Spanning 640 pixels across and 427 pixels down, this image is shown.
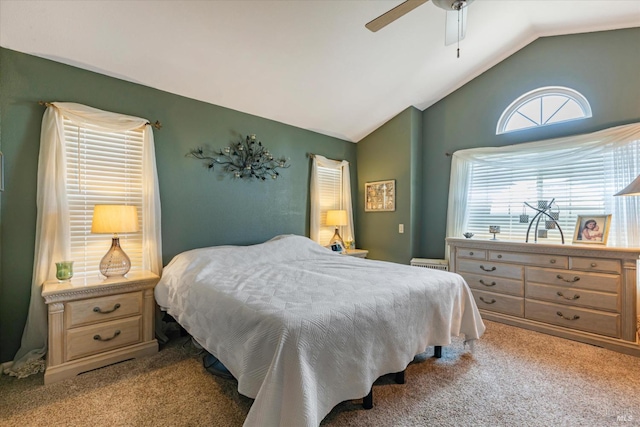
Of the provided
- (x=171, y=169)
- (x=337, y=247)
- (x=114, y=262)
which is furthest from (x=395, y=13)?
(x=114, y=262)

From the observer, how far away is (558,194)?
3217mm

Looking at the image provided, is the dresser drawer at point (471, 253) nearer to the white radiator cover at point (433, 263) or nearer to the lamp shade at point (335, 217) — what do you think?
the white radiator cover at point (433, 263)

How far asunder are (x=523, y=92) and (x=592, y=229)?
70.0 inches

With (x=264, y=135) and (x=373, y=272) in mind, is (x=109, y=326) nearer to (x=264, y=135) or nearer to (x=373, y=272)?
(x=373, y=272)

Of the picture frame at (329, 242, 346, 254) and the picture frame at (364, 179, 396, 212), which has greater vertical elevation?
the picture frame at (364, 179, 396, 212)

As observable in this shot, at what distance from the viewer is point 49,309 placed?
2.01 metres

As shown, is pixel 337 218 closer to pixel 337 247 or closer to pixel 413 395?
pixel 337 247

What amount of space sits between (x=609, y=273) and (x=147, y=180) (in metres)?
4.35

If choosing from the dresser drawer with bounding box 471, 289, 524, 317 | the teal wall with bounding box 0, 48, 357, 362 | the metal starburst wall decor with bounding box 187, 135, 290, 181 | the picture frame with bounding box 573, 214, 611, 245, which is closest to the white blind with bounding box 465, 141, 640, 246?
the picture frame with bounding box 573, 214, 611, 245

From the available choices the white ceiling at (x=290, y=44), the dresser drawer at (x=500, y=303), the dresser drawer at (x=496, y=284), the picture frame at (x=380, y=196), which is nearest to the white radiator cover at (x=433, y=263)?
the dresser drawer at (x=496, y=284)

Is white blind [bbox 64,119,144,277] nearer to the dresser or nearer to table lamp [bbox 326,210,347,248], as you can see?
table lamp [bbox 326,210,347,248]

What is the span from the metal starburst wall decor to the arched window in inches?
117

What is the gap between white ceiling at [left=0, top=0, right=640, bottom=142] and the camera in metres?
2.12

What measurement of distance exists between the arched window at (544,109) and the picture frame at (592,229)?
112 centimetres
